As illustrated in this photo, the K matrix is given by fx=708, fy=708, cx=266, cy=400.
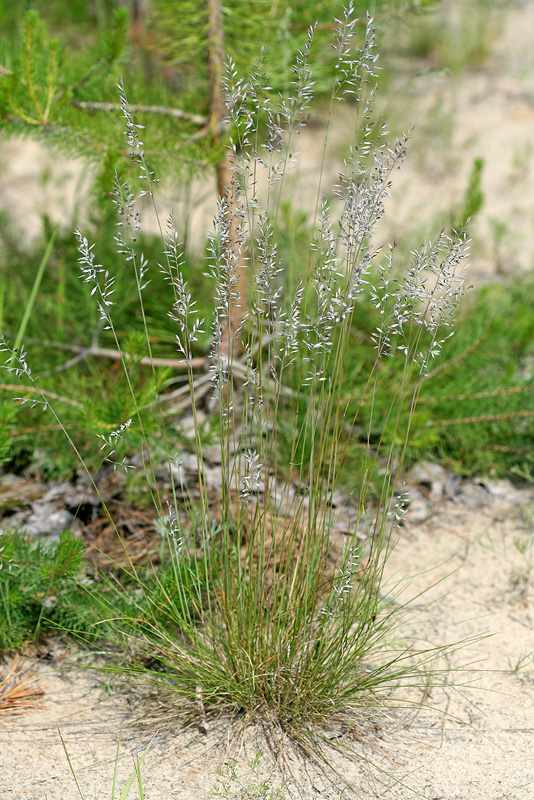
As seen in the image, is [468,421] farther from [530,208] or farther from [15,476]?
[530,208]

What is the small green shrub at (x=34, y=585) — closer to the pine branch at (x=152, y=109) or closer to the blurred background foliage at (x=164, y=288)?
the blurred background foliage at (x=164, y=288)

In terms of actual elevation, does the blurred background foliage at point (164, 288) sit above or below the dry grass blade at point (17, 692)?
above

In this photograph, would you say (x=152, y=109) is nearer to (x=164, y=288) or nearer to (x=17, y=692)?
(x=164, y=288)

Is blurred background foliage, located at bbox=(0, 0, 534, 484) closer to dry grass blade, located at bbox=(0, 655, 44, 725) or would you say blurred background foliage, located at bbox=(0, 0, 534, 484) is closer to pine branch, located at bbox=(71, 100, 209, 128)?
pine branch, located at bbox=(71, 100, 209, 128)

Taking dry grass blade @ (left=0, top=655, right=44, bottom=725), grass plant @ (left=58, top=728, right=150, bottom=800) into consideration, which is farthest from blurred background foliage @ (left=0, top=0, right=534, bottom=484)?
grass plant @ (left=58, top=728, right=150, bottom=800)

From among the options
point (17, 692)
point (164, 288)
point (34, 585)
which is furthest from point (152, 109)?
point (17, 692)

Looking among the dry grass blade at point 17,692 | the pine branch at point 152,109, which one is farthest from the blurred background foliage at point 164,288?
the dry grass blade at point 17,692
